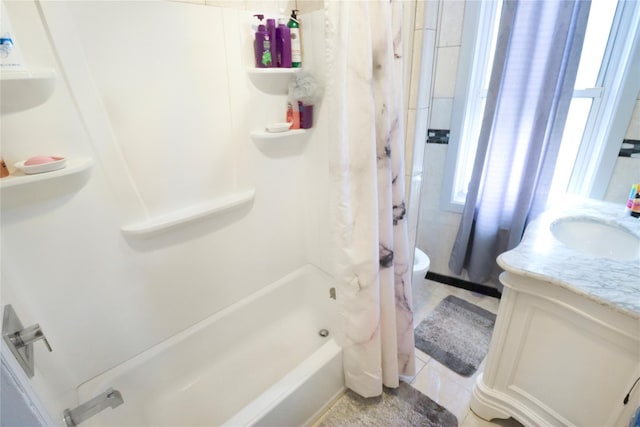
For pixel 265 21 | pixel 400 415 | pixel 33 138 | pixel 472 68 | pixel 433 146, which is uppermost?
pixel 265 21


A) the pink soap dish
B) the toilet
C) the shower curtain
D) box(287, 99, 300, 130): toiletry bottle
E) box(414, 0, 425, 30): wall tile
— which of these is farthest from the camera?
the toilet

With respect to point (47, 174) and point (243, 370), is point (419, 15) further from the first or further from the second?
point (243, 370)

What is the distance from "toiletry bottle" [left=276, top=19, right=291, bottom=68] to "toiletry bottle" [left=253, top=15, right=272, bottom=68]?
0.06 metres

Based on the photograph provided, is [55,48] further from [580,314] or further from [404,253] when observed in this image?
[580,314]

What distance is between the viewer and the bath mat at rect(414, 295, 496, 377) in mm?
1751

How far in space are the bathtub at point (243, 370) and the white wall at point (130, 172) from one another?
10 cm

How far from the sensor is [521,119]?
1695 mm

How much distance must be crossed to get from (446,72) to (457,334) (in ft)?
5.29

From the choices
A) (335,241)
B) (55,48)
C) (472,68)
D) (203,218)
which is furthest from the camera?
(472,68)

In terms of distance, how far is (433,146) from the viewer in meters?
2.08

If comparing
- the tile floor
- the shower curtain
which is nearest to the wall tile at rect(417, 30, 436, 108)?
the shower curtain

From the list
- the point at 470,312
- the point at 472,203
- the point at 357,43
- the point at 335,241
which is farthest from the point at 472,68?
the point at 470,312

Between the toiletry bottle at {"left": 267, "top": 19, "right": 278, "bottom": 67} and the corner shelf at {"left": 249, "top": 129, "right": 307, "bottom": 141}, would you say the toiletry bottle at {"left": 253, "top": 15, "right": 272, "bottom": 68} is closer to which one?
the toiletry bottle at {"left": 267, "top": 19, "right": 278, "bottom": 67}

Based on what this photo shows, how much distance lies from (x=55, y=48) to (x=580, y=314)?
6.29 feet
